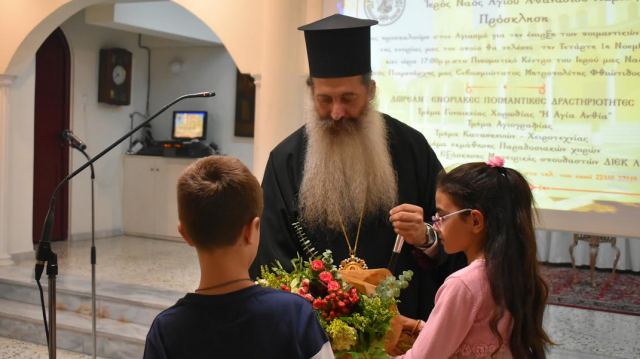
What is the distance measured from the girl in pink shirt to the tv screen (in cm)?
749

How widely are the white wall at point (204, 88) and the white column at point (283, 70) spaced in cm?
408

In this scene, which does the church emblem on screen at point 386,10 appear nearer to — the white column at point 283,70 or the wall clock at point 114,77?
the white column at point 283,70

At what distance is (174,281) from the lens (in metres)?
6.48

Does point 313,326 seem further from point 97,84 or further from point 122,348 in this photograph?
point 97,84

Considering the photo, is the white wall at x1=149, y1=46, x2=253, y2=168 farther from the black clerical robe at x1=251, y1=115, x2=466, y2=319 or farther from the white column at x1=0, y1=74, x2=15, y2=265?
the black clerical robe at x1=251, y1=115, x2=466, y2=319

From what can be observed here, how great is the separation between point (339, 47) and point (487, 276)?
0.99m

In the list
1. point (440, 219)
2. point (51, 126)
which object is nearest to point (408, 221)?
point (440, 219)

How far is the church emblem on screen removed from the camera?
4.62m

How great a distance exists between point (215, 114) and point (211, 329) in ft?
27.0

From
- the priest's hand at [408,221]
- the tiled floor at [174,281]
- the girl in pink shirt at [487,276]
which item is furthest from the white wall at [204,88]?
the girl in pink shirt at [487,276]

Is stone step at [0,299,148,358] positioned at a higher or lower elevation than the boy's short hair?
lower

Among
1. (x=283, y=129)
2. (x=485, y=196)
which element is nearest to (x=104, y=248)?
(x=283, y=129)

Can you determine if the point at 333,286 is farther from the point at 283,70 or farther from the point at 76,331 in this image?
the point at 76,331

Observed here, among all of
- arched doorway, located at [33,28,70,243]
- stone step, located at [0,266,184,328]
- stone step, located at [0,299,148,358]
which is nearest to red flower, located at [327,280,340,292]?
stone step, located at [0,299,148,358]
